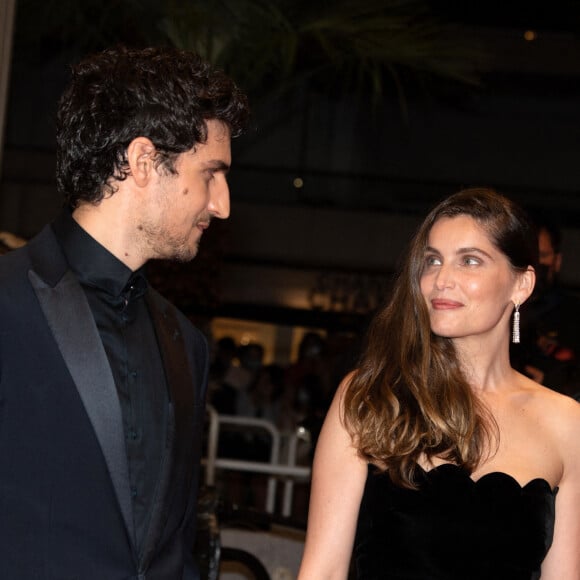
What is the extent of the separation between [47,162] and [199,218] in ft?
38.2

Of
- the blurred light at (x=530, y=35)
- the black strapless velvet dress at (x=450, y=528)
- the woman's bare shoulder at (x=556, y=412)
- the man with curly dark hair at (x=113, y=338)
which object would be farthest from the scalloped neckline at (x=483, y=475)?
the blurred light at (x=530, y=35)

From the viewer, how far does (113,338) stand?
2170mm

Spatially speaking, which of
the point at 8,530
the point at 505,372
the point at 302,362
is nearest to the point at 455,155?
the point at 302,362

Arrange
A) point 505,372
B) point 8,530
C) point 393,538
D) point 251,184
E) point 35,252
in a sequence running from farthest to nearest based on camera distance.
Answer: point 251,184
point 505,372
point 393,538
point 35,252
point 8,530

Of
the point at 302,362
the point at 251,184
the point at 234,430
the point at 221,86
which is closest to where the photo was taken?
the point at 221,86

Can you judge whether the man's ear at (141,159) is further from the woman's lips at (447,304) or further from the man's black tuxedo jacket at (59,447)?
the woman's lips at (447,304)

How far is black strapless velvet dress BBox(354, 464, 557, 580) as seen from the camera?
2576 millimetres

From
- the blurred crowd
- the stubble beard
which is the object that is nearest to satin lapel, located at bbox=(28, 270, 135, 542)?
the stubble beard

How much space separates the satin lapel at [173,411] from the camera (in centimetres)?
213

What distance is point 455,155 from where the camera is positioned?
1508cm

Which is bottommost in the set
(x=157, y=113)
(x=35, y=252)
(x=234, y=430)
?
(x=234, y=430)

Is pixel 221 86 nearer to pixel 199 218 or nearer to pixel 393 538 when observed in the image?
pixel 199 218

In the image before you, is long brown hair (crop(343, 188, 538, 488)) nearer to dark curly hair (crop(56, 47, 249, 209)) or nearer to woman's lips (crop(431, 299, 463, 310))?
woman's lips (crop(431, 299, 463, 310))

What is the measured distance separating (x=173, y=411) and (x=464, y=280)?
2.69ft
